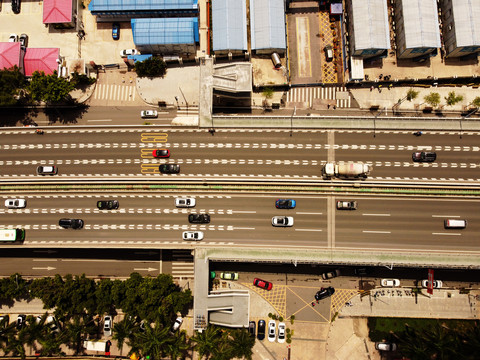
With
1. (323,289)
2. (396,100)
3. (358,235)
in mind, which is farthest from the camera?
(396,100)

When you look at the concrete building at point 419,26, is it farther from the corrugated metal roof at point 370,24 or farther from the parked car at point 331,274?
the parked car at point 331,274

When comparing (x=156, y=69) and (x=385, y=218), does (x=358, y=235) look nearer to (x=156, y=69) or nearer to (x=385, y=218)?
(x=385, y=218)

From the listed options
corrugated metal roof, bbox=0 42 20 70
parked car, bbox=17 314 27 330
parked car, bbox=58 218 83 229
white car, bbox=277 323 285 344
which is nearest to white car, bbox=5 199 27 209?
parked car, bbox=58 218 83 229

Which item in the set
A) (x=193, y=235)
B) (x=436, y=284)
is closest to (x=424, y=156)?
(x=436, y=284)

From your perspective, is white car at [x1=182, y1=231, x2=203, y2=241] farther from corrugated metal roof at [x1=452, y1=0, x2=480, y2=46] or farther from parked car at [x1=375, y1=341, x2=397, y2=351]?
corrugated metal roof at [x1=452, y1=0, x2=480, y2=46]

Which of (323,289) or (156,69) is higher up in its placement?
(156,69)

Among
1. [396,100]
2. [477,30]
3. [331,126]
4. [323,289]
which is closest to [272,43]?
[331,126]

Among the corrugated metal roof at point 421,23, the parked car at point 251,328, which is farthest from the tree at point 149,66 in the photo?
the parked car at point 251,328
